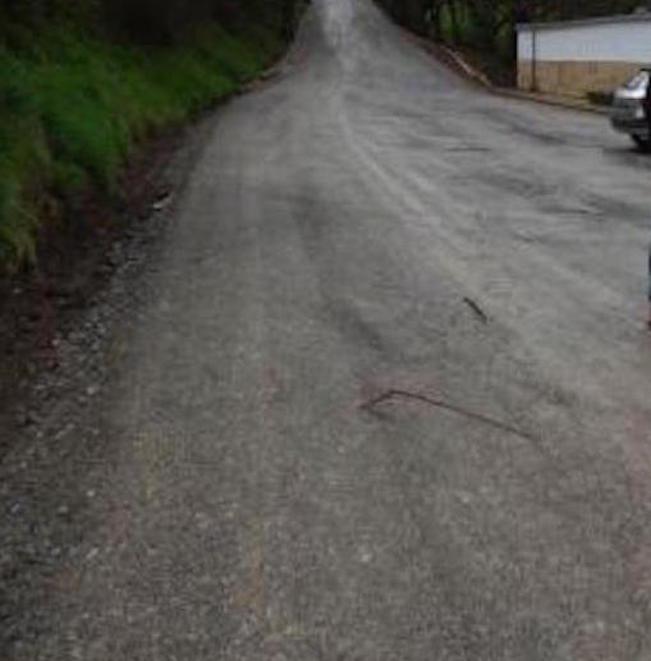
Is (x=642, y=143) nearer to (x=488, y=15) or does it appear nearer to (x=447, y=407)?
(x=447, y=407)

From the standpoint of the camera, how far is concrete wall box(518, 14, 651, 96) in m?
35.9

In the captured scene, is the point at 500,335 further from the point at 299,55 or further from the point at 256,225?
the point at 299,55

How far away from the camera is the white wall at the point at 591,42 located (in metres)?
35.5

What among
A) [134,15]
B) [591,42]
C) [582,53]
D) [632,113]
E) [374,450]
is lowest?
[582,53]

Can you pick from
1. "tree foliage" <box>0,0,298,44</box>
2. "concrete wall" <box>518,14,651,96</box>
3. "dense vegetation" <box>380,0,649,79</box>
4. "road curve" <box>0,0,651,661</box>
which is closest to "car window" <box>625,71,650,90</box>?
"concrete wall" <box>518,14,651,96</box>

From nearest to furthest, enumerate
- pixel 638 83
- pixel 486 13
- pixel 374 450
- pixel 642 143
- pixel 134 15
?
pixel 374 450, pixel 642 143, pixel 638 83, pixel 134 15, pixel 486 13

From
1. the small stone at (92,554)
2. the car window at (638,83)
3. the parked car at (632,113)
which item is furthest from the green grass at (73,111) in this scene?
the car window at (638,83)

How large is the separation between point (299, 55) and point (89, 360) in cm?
4440

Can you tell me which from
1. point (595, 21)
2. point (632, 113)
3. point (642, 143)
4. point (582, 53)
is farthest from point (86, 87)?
→ point (582, 53)

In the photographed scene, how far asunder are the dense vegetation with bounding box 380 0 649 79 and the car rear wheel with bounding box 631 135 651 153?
82.7 feet

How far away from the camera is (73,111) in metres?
15.9

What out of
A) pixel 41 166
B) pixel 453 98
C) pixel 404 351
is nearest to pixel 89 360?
pixel 404 351

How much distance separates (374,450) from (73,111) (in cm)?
1049

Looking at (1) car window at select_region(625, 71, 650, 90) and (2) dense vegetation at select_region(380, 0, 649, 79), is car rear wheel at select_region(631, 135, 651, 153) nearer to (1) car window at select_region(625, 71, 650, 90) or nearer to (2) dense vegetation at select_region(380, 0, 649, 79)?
(1) car window at select_region(625, 71, 650, 90)
